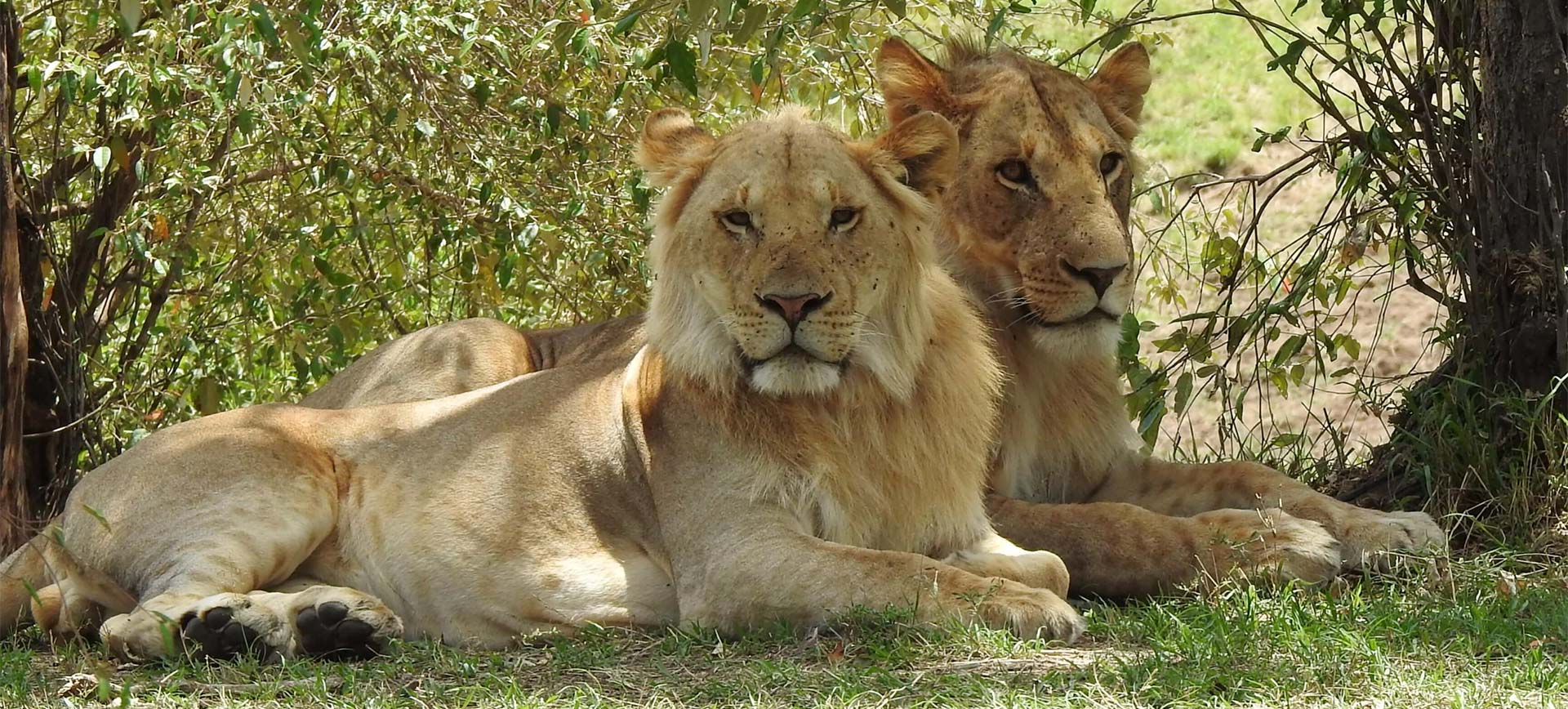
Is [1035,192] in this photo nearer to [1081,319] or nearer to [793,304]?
[1081,319]

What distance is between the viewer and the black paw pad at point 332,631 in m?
4.08

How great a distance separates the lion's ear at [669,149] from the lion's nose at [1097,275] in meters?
0.99

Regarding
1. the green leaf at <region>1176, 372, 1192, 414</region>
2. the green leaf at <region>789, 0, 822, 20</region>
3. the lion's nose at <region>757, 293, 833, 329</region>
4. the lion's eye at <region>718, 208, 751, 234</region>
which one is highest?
the green leaf at <region>789, 0, 822, 20</region>

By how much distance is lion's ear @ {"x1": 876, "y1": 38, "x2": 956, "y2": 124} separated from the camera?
195 inches

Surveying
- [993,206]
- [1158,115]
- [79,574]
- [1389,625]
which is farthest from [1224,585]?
[1158,115]

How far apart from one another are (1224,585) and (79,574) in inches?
112

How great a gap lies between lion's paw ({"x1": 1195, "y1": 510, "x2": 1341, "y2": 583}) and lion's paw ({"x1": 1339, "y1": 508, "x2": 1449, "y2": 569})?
51 mm

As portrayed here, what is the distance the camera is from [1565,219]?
4.86m

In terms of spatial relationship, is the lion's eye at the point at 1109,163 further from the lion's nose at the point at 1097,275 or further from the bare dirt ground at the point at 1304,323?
the bare dirt ground at the point at 1304,323

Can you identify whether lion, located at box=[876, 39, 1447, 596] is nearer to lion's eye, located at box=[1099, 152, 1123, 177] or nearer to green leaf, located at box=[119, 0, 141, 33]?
lion's eye, located at box=[1099, 152, 1123, 177]

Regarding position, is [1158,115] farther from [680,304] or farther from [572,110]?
[680,304]

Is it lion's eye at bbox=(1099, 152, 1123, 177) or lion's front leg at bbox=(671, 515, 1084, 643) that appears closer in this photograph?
lion's front leg at bbox=(671, 515, 1084, 643)

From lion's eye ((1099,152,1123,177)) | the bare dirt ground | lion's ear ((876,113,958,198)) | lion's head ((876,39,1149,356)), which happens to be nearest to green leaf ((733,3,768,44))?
lion's ear ((876,113,958,198))

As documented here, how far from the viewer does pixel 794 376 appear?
4.25 metres
